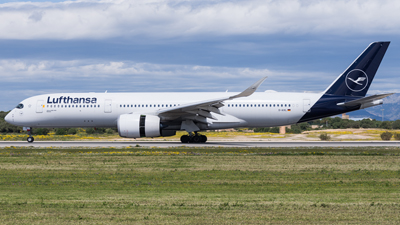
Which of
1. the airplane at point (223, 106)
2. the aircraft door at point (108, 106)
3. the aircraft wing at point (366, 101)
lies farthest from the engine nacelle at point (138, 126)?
the aircraft wing at point (366, 101)

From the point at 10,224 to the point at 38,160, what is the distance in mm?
11994

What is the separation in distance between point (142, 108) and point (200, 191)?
21.0m

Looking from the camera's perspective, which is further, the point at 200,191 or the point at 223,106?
the point at 223,106

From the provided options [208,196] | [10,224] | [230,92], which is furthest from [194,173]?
[230,92]

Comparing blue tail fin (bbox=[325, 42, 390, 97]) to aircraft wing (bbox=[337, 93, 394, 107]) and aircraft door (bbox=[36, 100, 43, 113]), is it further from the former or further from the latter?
aircraft door (bbox=[36, 100, 43, 113])

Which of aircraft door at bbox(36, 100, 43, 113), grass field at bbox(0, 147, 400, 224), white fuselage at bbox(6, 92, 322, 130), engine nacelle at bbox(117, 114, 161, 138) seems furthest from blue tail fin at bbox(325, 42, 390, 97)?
aircraft door at bbox(36, 100, 43, 113)

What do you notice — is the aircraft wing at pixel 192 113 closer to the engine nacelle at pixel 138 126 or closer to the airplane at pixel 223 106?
the airplane at pixel 223 106

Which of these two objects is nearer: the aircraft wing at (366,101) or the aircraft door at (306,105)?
the aircraft wing at (366,101)

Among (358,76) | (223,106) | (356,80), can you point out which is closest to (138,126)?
(223,106)

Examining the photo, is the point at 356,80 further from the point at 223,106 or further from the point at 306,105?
the point at 223,106

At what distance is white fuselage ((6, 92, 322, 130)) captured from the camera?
30.8 meters

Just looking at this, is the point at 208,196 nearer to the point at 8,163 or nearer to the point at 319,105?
the point at 8,163

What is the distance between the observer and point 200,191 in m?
10.7

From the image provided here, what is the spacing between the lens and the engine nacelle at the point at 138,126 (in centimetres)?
2770
